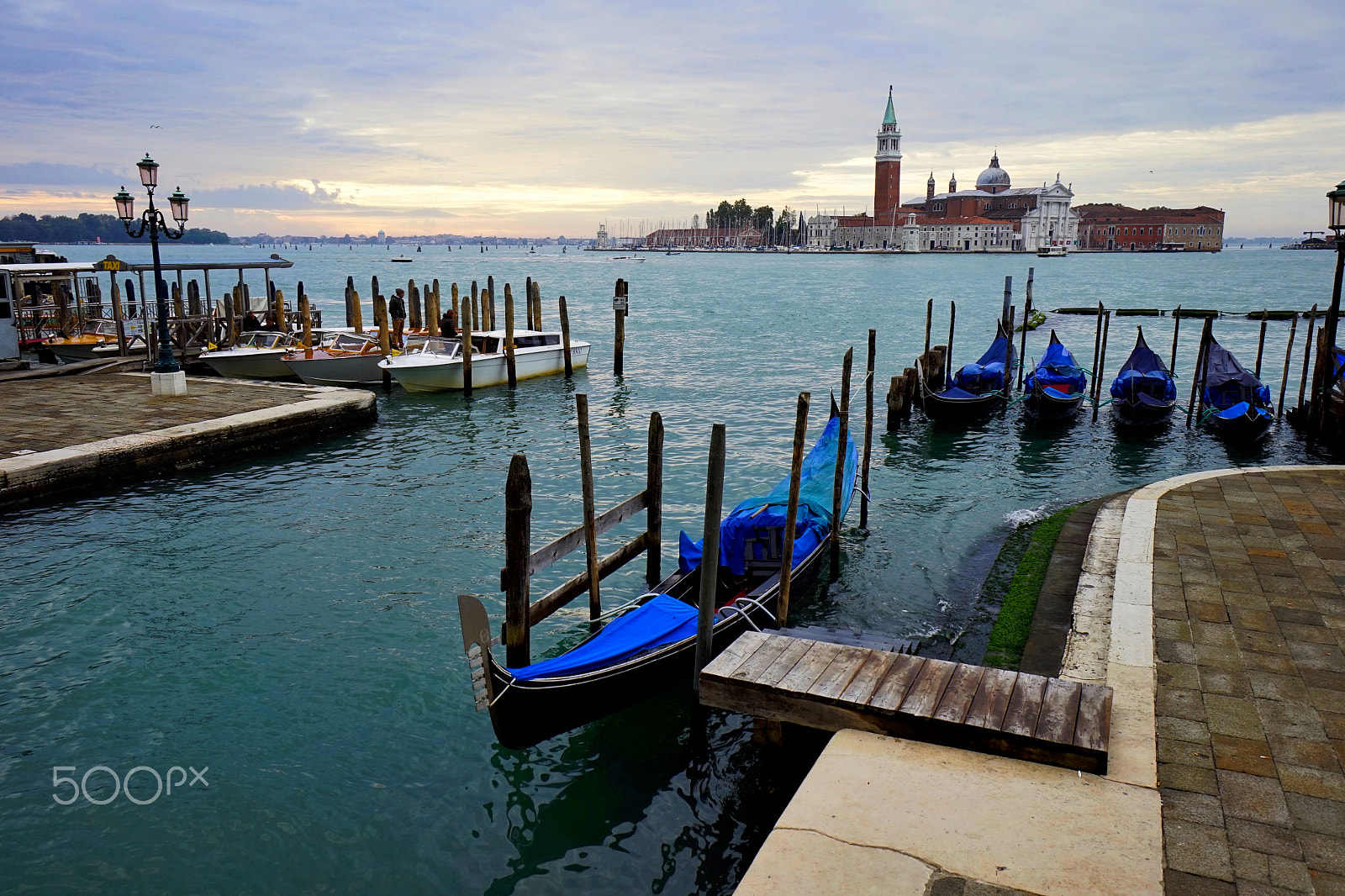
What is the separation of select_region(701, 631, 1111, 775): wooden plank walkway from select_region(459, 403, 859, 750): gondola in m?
1.18

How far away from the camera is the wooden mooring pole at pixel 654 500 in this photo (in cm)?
770

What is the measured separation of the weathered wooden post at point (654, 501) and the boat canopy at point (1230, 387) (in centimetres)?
1289

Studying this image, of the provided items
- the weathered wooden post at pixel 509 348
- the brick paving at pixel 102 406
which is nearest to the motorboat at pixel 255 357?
the brick paving at pixel 102 406

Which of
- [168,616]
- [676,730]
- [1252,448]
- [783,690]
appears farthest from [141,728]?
[1252,448]

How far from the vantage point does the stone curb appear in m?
10.2

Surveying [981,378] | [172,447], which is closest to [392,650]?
[172,447]

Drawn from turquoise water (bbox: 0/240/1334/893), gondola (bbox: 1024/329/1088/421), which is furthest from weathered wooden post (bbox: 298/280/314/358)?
gondola (bbox: 1024/329/1088/421)

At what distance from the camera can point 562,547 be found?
6.92m

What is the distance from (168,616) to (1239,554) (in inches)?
338

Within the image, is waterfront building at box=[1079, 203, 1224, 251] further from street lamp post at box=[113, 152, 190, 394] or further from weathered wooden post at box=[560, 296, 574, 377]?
street lamp post at box=[113, 152, 190, 394]

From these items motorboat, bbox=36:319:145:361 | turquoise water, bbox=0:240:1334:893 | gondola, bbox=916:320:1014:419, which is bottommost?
turquoise water, bbox=0:240:1334:893

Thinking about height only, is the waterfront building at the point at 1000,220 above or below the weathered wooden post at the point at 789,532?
above

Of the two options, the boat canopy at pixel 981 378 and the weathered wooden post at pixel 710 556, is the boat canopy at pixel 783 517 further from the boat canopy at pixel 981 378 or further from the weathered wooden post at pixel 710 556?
the boat canopy at pixel 981 378

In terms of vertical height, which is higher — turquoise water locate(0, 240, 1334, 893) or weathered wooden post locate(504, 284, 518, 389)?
weathered wooden post locate(504, 284, 518, 389)
